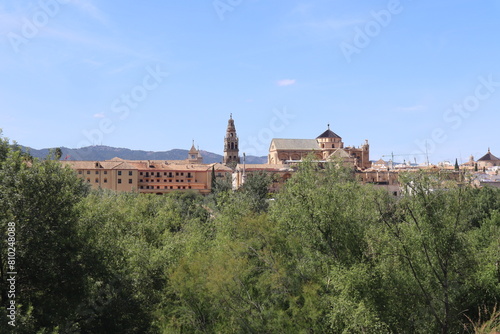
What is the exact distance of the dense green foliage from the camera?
Answer: 13836 millimetres

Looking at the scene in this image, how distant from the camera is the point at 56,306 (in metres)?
13.9

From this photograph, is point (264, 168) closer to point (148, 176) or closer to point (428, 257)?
point (148, 176)

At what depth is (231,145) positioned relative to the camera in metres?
125

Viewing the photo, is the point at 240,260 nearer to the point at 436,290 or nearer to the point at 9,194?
the point at 436,290

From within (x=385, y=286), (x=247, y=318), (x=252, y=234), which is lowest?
(x=247, y=318)

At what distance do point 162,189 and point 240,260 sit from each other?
74.5 meters

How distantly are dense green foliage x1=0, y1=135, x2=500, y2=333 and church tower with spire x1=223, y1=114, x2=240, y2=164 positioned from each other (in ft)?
345

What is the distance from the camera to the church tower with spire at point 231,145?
405 ft

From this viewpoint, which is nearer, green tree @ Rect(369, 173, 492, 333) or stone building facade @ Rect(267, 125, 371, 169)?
green tree @ Rect(369, 173, 492, 333)

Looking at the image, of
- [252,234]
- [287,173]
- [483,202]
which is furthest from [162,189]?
[252,234]

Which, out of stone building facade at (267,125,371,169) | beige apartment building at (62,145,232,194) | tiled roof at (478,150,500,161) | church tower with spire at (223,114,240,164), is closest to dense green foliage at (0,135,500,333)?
beige apartment building at (62,145,232,194)

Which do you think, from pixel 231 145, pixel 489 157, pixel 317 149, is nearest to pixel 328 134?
pixel 317 149

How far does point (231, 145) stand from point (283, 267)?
355 ft

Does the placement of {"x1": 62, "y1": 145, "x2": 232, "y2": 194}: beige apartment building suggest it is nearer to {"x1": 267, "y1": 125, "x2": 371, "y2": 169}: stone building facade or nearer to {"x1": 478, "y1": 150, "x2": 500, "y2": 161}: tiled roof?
{"x1": 267, "y1": 125, "x2": 371, "y2": 169}: stone building facade
